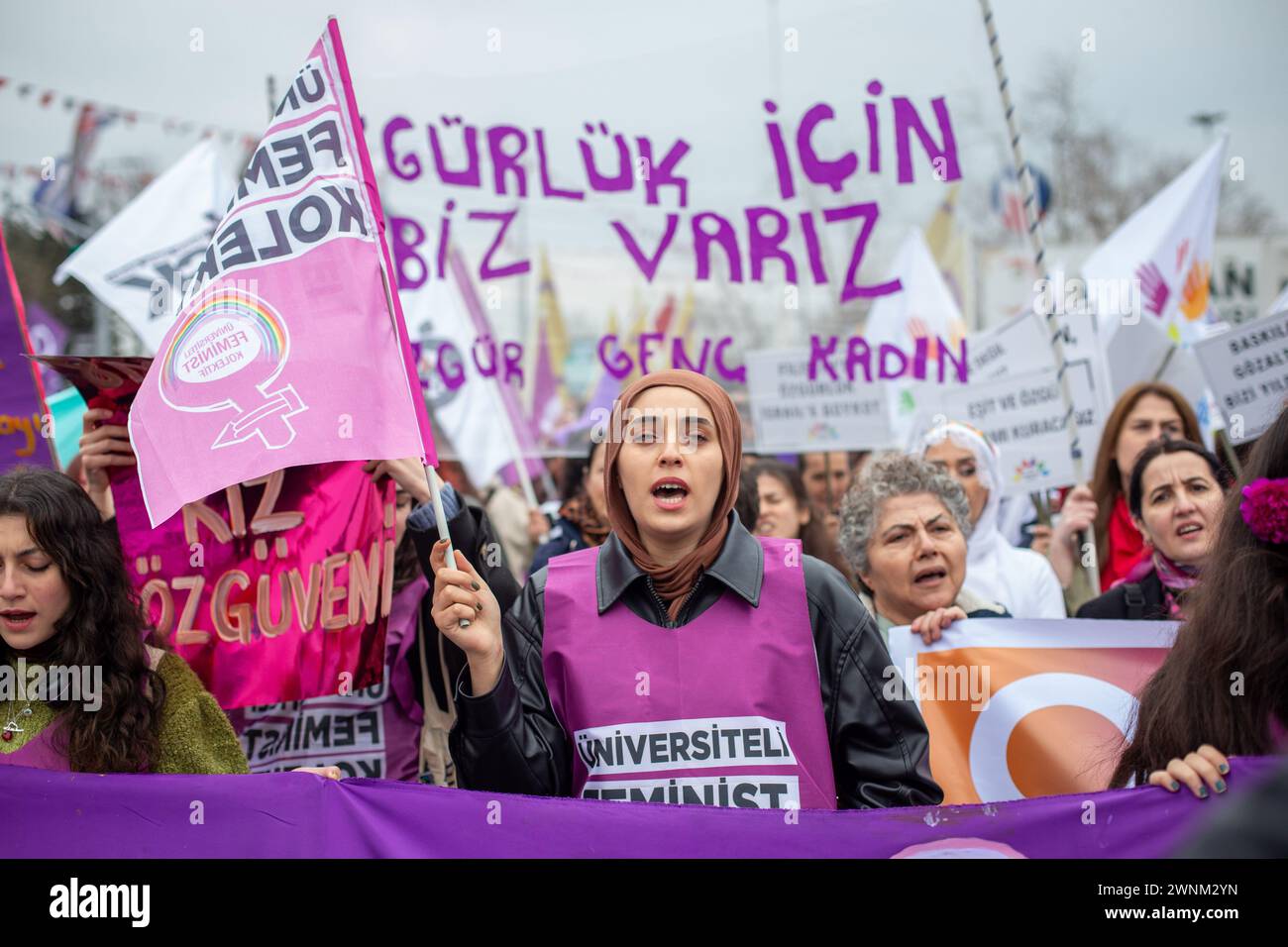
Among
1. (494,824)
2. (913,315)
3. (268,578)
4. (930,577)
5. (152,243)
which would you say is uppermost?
Answer: (152,243)

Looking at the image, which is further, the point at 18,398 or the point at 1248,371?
the point at 1248,371

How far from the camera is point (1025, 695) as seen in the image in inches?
144

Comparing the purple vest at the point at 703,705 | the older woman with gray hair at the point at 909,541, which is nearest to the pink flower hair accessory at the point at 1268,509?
the purple vest at the point at 703,705

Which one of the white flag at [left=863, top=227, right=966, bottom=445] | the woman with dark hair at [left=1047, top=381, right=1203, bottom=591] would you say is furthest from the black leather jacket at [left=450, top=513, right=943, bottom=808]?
the white flag at [left=863, top=227, right=966, bottom=445]

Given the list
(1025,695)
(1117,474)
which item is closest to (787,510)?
(1117,474)

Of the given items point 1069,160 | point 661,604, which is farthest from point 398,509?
point 1069,160

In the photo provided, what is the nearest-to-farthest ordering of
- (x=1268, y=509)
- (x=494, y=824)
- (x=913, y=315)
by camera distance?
(x=1268, y=509), (x=494, y=824), (x=913, y=315)

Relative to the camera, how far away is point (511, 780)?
276cm

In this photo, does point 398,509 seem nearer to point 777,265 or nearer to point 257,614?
point 257,614

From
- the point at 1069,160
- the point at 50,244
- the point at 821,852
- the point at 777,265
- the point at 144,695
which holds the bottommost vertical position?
the point at 821,852

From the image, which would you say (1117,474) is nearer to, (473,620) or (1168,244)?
(1168,244)

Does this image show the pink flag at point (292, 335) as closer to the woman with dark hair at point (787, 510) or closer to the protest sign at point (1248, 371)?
the woman with dark hair at point (787, 510)

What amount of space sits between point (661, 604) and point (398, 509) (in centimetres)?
150

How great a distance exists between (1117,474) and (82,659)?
4068 mm
